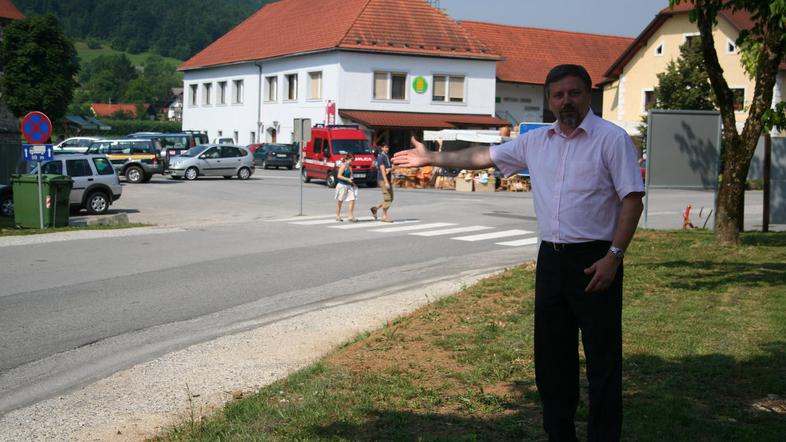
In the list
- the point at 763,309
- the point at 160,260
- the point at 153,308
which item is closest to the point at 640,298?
the point at 763,309

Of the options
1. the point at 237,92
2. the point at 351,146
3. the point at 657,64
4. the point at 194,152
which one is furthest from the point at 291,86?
the point at 657,64

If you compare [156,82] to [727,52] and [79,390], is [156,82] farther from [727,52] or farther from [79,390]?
[79,390]

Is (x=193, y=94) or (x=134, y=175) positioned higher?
(x=193, y=94)

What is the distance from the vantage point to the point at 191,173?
140 feet

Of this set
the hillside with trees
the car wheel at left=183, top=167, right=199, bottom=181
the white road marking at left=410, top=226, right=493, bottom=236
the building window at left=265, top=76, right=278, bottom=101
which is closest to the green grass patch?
the hillside with trees

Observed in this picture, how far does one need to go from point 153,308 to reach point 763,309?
6.69 m

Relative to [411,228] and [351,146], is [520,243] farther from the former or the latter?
[351,146]

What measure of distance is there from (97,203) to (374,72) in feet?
106

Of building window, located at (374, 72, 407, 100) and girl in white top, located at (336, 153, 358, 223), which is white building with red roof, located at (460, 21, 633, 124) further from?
girl in white top, located at (336, 153, 358, 223)

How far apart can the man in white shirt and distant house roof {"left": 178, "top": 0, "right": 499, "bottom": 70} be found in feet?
167

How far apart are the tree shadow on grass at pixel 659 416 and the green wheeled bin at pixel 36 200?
17.1 metres

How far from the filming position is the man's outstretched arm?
200 inches

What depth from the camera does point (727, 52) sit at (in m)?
49.7

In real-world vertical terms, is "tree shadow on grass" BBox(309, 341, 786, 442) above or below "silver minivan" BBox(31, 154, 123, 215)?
below
